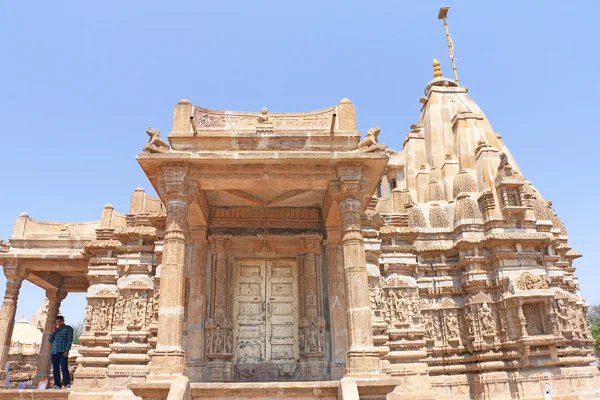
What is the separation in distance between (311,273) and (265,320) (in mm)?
1813

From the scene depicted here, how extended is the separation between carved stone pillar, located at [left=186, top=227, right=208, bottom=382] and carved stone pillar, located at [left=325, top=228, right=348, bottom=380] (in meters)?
3.43

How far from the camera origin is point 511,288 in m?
17.9

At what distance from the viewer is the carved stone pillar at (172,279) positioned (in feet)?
28.9

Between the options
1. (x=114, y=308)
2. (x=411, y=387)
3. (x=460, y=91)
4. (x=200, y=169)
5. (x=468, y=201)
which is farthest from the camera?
(x=460, y=91)

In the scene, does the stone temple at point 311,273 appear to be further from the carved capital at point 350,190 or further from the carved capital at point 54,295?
the carved capital at point 54,295

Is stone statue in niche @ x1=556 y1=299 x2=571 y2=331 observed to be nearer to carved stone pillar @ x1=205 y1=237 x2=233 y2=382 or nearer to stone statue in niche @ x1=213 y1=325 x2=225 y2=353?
carved stone pillar @ x1=205 y1=237 x2=233 y2=382

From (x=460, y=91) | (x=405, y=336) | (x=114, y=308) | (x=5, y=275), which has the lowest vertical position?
Result: (x=405, y=336)

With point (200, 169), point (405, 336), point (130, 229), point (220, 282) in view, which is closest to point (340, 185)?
point (200, 169)

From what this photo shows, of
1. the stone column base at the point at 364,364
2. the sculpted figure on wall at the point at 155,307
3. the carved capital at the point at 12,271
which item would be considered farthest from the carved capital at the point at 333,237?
the carved capital at the point at 12,271

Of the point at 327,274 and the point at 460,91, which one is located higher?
the point at 460,91

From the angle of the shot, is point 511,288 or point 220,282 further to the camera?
point 511,288

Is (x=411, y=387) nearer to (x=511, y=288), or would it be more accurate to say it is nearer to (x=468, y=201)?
(x=511, y=288)

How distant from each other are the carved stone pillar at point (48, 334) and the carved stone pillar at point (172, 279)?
549 inches

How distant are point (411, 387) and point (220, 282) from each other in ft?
24.3
